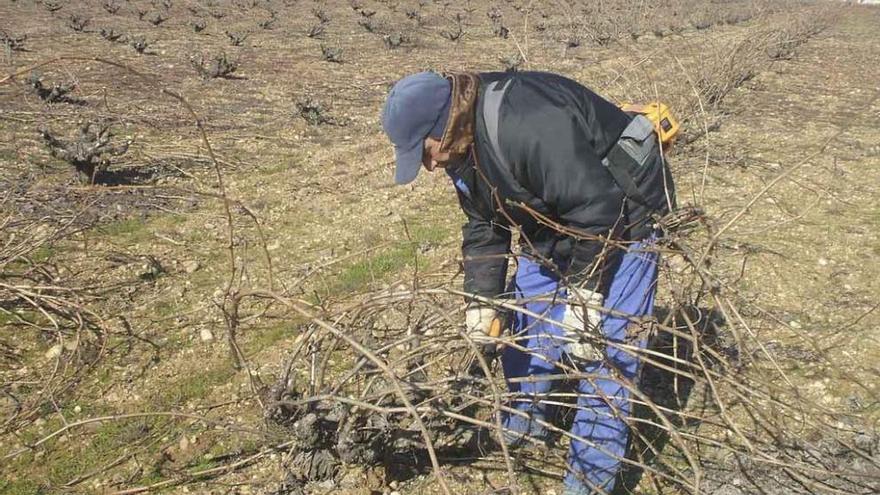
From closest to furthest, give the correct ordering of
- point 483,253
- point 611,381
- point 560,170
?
point 560,170
point 611,381
point 483,253

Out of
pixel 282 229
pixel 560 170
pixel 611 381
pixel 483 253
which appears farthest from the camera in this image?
pixel 282 229

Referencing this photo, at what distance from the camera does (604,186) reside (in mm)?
1998

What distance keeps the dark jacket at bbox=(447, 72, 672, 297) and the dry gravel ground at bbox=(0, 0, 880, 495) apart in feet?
1.10

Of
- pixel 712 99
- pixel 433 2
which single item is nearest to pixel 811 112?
pixel 712 99

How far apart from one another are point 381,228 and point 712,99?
17.7 ft

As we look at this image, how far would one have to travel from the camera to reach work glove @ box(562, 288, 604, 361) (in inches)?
81.7

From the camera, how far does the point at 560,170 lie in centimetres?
196

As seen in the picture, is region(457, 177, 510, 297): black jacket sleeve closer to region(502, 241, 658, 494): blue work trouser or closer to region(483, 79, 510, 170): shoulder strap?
region(502, 241, 658, 494): blue work trouser

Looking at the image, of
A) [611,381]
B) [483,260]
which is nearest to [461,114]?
[483,260]

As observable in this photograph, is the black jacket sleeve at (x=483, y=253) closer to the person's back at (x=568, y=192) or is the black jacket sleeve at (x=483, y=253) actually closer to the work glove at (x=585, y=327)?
the person's back at (x=568, y=192)

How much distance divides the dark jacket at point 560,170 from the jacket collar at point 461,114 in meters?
0.02

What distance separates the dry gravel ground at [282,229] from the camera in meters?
2.62

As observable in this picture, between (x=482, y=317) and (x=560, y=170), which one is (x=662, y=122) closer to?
(x=560, y=170)

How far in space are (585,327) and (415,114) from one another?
83 centimetres
